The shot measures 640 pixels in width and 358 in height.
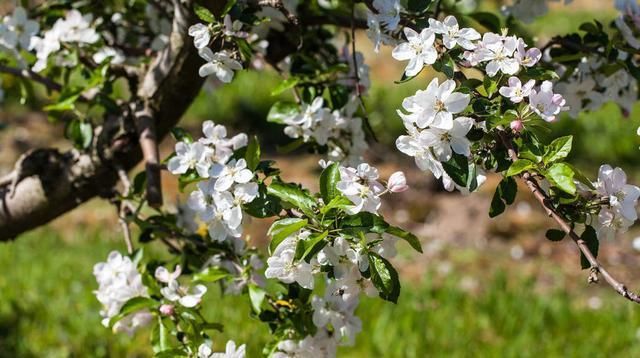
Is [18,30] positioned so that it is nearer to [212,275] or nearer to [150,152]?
[150,152]

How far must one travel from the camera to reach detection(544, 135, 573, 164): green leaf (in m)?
1.24

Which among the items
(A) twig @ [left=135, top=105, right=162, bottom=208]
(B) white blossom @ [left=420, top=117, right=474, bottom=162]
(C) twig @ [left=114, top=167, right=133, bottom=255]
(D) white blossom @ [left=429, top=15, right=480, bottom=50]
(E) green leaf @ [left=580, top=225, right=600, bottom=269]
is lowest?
(C) twig @ [left=114, top=167, right=133, bottom=255]

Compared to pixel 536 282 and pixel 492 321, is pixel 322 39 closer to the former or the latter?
pixel 492 321

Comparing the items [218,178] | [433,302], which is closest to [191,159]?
[218,178]

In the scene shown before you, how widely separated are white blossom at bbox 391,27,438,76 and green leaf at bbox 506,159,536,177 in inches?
7.8

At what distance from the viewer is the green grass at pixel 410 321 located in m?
3.24

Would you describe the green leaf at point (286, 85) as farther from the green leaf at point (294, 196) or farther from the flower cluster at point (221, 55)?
the green leaf at point (294, 196)

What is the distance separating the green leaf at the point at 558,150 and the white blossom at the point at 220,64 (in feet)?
1.88

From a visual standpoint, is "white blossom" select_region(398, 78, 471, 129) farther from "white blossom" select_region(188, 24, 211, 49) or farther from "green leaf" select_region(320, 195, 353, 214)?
"white blossom" select_region(188, 24, 211, 49)

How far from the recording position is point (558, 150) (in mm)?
1253

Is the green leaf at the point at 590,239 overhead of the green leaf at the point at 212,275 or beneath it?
overhead

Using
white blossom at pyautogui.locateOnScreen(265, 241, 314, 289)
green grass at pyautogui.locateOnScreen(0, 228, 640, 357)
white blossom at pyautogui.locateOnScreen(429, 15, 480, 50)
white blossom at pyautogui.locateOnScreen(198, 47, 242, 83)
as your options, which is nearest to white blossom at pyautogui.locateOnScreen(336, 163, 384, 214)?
white blossom at pyautogui.locateOnScreen(265, 241, 314, 289)

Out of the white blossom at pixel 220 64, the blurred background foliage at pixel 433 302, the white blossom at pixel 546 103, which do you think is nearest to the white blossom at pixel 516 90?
the white blossom at pixel 546 103

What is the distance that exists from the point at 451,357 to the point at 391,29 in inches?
76.9
